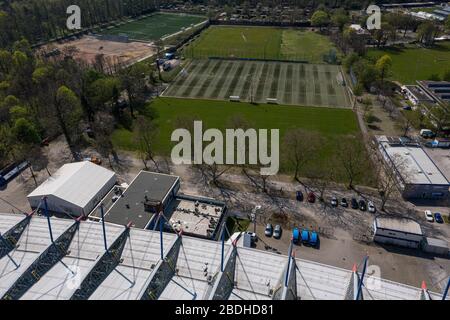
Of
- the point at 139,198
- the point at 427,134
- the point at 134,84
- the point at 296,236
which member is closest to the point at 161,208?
the point at 139,198

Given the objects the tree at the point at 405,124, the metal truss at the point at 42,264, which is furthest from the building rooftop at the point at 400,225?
the metal truss at the point at 42,264

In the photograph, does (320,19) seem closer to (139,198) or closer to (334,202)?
(334,202)

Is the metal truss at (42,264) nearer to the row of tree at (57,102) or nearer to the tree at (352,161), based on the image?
the row of tree at (57,102)

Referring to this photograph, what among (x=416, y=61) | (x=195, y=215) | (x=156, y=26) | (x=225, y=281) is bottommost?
(x=195, y=215)

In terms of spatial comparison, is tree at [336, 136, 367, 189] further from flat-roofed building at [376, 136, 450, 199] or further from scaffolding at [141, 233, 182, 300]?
scaffolding at [141, 233, 182, 300]

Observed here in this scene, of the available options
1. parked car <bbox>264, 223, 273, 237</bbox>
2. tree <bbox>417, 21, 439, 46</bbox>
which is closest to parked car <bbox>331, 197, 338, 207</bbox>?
parked car <bbox>264, 223, 273, 237</bbox>

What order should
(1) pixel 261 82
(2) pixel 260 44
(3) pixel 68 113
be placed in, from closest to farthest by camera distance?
1. (3) pixel 68 113
2. (1) pixel 261 82
3. (2) pixel 260 44
